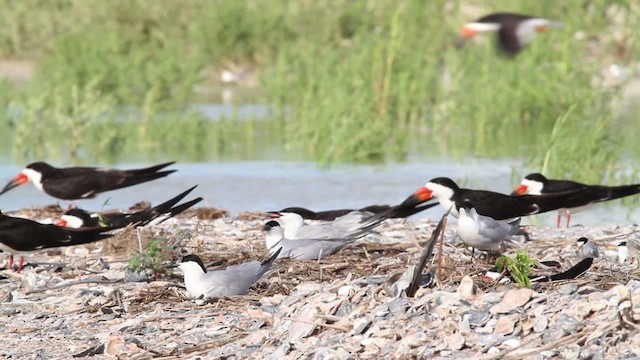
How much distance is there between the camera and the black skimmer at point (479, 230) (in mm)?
6816

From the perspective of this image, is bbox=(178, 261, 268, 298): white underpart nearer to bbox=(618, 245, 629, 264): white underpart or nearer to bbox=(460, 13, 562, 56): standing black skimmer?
bbox=(618, 245, 629, 264): white underpart

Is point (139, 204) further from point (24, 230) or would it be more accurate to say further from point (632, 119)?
point (632, 119)

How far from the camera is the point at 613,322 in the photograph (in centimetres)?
465

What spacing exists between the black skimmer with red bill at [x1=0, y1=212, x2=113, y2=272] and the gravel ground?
16 cm

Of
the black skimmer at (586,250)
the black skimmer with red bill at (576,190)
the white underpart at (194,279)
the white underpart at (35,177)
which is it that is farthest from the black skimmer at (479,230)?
the white underpart at (35,177)

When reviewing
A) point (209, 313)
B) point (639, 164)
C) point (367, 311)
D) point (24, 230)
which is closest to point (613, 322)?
point (367, 311)

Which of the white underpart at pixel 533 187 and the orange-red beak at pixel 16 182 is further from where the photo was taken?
the orange-red beak at pixel 16 182

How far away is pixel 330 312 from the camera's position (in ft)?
17.7

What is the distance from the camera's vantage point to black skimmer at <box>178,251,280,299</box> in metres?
6.21

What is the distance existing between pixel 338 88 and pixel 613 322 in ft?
28.4

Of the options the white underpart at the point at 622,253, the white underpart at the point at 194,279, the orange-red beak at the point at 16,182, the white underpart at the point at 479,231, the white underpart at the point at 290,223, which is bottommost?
the orange-red beak at the point at 16,182

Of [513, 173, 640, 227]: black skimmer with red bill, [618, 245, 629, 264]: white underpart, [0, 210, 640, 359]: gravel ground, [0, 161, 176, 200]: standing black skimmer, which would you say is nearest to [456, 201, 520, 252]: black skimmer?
[0, 210, 640, 359]: gravel ground

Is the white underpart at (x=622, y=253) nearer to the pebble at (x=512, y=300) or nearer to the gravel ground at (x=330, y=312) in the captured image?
the gravel ground at (x=330, y=312)

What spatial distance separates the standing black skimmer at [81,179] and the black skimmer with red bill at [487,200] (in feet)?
8.35
